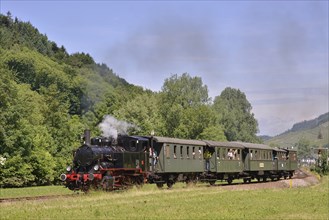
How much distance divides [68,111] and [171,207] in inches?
3103

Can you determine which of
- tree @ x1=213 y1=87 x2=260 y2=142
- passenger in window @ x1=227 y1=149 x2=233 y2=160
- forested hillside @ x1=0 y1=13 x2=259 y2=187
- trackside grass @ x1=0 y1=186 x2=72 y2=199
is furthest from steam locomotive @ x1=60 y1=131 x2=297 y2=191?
tree @ x1=213 y1=87 x2=260 y2=142

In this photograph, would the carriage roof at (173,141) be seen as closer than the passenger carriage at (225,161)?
Yes

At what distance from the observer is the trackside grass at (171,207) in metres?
19.0

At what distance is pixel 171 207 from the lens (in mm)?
21641

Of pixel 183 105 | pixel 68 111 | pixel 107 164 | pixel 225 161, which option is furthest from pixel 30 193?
pixel 68 111

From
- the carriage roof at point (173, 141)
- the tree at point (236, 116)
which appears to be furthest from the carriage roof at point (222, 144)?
the tree at point (236, 116)

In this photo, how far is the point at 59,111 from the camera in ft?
226

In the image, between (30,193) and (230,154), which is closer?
(30,193)

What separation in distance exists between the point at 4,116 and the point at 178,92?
44.3 metres

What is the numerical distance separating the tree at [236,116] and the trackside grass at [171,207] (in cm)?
7828

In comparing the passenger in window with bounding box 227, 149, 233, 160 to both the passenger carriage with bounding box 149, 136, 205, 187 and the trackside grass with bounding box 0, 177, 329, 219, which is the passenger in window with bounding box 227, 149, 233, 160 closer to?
the passenger carriage with bounding box 149, 136, 205, 187

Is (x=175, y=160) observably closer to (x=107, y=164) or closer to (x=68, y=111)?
(x=107, y=164)

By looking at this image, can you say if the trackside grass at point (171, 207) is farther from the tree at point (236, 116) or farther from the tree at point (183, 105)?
the tree at point (236, 116)

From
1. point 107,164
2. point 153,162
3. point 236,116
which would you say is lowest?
point 107,164
